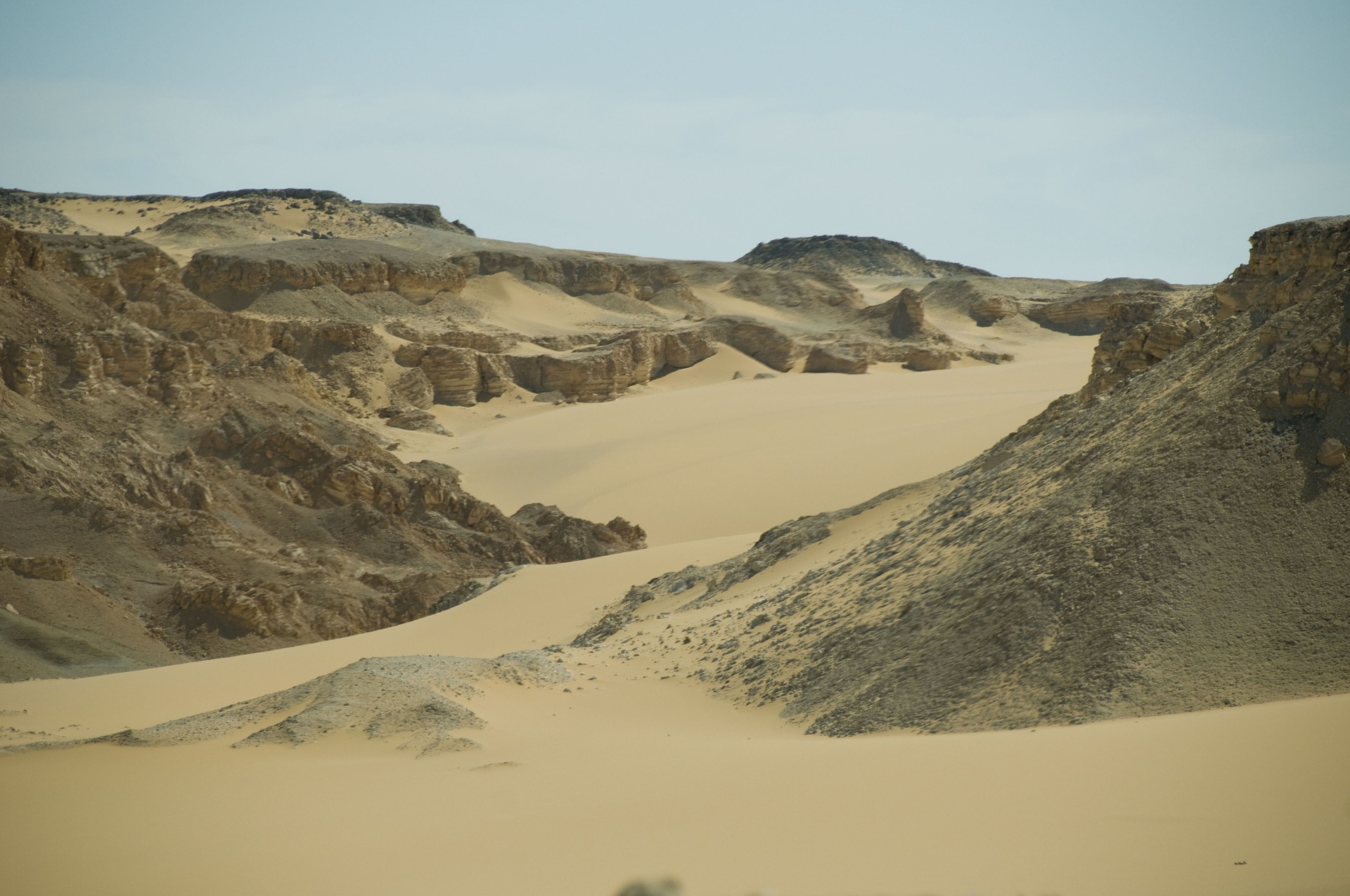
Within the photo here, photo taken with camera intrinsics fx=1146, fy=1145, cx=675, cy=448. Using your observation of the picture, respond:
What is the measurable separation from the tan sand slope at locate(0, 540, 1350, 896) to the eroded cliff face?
705cm

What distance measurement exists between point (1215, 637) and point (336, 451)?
49.8 ft

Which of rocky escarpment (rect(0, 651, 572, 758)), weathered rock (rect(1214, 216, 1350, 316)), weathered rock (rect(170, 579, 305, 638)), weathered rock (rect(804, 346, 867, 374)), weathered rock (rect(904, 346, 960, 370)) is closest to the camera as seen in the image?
rocky escarpment (rect(0, 651, 572, 758))

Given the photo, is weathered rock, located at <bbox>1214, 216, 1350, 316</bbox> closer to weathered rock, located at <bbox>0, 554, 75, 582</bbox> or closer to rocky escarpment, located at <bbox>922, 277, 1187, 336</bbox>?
weathered rock, located at <bbox>0, 554, 75, 582</bbox>

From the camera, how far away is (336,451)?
61.4 ft

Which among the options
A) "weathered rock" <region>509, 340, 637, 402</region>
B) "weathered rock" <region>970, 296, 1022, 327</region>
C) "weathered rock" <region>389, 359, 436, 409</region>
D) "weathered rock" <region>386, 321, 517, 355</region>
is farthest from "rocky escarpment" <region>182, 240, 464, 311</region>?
"weathered rock" <region>970, 296, 1022, 327</region>

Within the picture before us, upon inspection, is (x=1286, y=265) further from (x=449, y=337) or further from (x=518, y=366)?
(x=449, y=337)

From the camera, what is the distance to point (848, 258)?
78438mm

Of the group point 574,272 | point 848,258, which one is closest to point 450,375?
point 574,272

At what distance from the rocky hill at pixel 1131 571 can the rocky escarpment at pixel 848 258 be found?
2596 inches

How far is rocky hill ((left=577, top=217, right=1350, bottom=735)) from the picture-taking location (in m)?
6.06

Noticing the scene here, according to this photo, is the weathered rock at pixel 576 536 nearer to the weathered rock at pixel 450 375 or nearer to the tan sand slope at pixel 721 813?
the tan sand slope at pixel 721 813

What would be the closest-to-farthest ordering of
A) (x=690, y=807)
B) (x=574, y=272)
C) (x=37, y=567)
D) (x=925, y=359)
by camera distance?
(x=690, y=807) < (x=37, y=567) < (x=925, y=359) < (x=574, y=272)

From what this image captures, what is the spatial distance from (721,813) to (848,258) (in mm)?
Answer: 76118

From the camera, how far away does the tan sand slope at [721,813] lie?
3803mm
